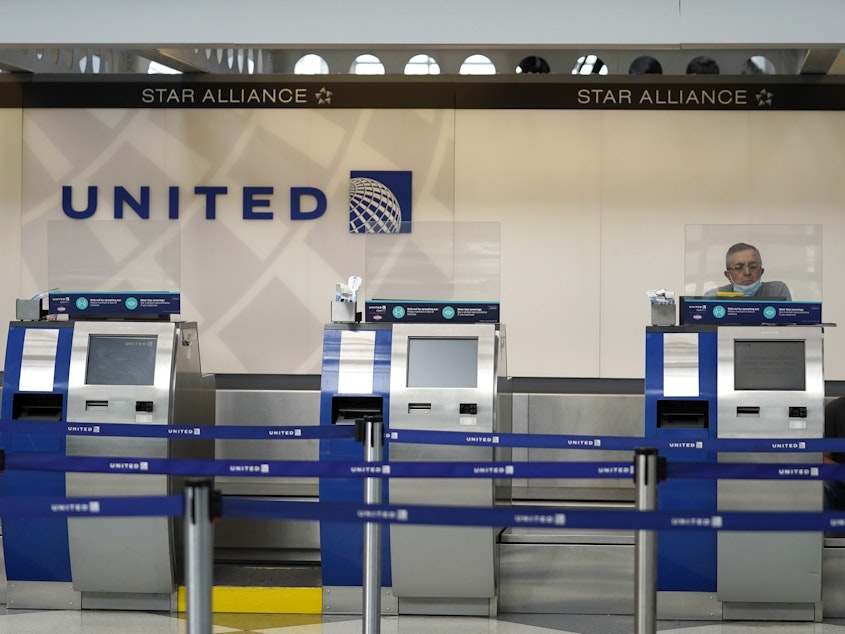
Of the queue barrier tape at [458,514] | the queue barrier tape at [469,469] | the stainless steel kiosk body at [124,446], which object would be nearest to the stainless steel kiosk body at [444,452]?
the stainless steel kiosk body at [124,446]

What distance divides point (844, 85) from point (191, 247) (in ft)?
14.9

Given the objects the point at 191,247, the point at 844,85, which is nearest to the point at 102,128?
the point at 191,247

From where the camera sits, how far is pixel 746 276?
6.00 meters

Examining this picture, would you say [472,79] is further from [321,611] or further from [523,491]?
[321,611]

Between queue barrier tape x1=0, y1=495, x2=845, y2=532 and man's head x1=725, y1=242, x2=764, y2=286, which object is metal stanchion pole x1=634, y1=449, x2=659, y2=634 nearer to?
queue barrier tape x1=0, y1=495, x2=845, y2=532

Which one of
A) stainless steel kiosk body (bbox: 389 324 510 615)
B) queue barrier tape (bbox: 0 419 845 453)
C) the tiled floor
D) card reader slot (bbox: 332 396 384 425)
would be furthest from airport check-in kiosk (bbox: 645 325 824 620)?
card reader slot (bbox: 332 396 384 425)

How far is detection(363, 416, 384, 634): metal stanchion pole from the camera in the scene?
4258mm

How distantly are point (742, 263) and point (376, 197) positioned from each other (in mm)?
2908

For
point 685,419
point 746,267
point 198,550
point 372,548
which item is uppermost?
point 746,267

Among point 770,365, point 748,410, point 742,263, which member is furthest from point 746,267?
point 748,410

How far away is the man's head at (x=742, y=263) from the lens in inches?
236

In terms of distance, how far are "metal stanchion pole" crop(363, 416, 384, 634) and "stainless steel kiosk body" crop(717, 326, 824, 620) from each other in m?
1.95

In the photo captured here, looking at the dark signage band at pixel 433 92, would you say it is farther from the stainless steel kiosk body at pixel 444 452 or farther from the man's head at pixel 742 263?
the stainless steel kiosk body at pixel 444 452

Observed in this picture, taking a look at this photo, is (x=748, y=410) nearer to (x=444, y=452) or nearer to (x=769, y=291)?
(x=769, y=291)
